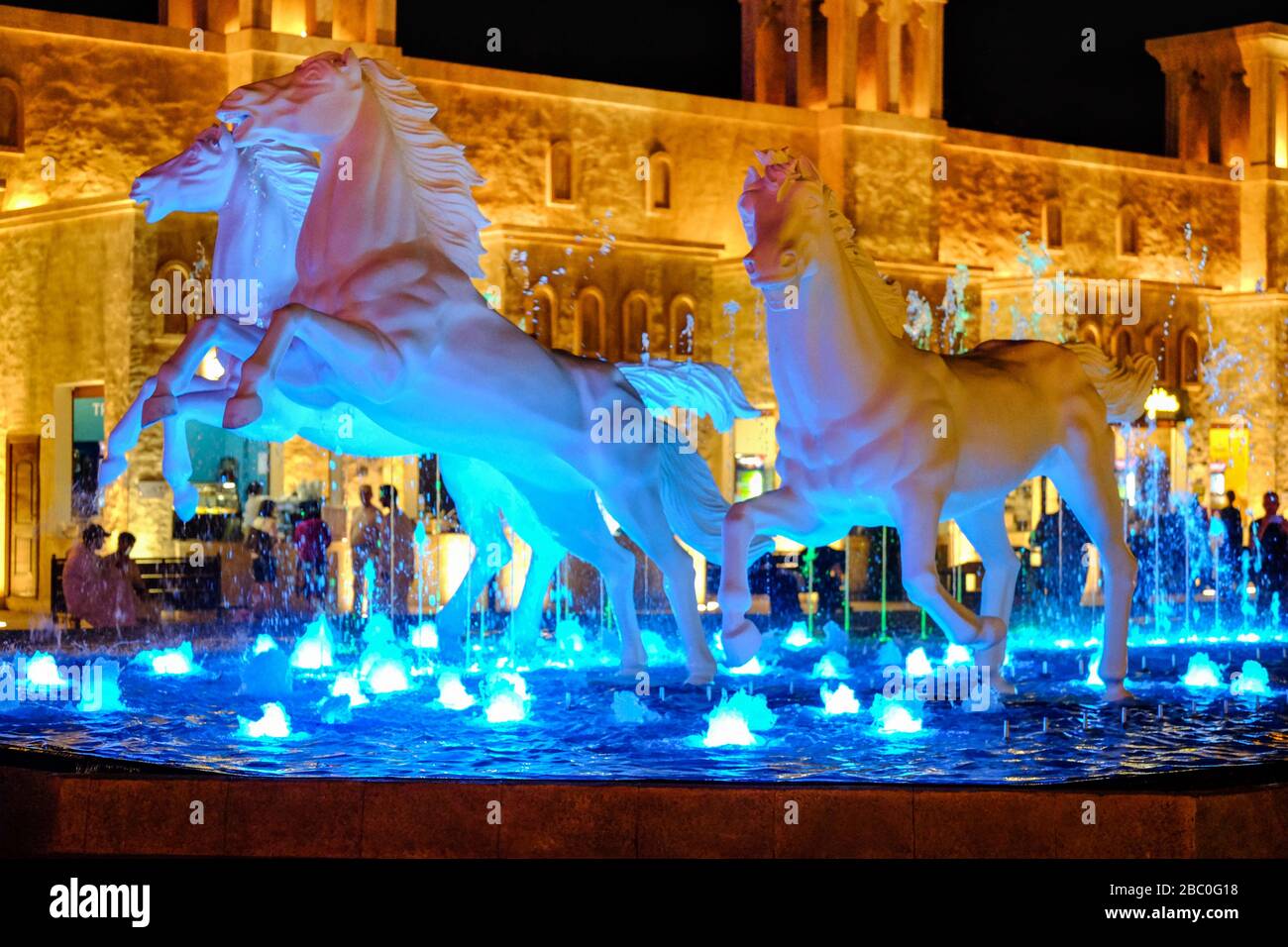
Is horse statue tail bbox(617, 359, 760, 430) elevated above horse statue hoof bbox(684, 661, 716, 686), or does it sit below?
above

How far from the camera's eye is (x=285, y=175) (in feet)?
31.4

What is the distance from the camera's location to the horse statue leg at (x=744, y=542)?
26.5 feet

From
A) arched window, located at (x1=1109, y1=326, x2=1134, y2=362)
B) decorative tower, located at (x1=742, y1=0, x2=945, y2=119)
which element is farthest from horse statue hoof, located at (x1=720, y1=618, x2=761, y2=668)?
arched window, located at (x1=1109, y1=326, x2=1134, y2=362)

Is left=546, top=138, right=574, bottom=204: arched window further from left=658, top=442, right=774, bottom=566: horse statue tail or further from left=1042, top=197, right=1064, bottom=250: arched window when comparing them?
left=658, top=442, right=774, bottom=566: horse statue tail

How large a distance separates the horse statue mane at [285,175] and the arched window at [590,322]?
499 inches

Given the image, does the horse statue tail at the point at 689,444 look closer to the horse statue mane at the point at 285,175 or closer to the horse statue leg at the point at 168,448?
the horse statue mane at the point at 285,175

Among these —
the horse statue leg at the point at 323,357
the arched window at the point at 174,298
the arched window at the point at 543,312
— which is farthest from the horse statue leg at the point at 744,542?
the arched window at the point at 543,312

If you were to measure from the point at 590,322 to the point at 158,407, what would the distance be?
14.3m

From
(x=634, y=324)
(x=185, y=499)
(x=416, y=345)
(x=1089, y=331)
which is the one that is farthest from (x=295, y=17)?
(x=416, y=345)

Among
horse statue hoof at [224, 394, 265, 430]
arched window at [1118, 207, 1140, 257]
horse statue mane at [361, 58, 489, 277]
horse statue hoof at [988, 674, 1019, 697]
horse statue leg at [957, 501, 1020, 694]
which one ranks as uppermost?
arched window at [1118, 207, 1140, 257]

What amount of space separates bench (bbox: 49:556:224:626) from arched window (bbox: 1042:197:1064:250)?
15.1 metres

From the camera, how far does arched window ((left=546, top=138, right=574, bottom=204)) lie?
22.9m

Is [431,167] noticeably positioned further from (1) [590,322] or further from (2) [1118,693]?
(1) [590,322]
